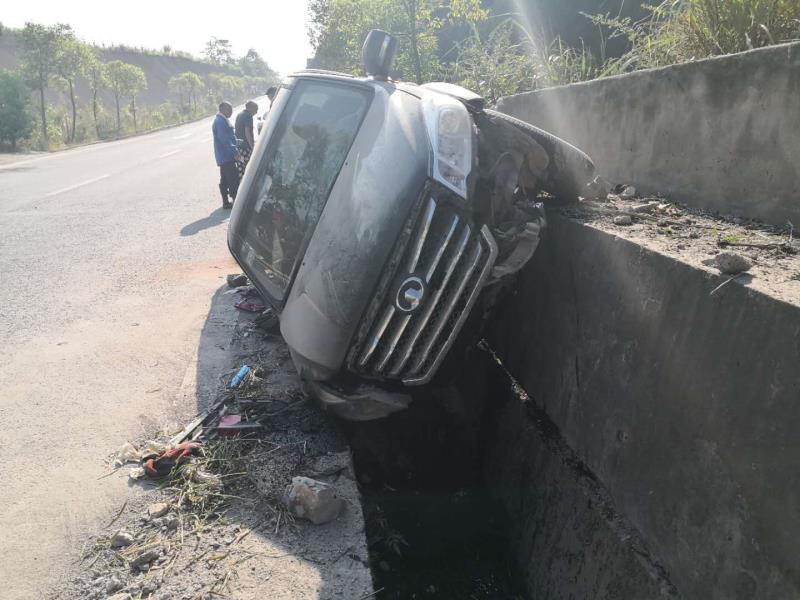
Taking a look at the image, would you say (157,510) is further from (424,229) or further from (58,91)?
(58,91)

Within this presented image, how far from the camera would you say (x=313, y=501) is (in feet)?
7.89

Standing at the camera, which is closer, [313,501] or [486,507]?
[313,501]

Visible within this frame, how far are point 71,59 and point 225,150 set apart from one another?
26421mm

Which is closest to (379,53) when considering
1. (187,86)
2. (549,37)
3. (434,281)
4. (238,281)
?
(434,281)

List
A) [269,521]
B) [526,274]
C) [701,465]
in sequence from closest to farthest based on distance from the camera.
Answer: [701,465], [269,521], [526,274]

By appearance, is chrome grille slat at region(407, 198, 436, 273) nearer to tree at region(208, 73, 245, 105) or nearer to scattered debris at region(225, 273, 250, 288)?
scattered debris at region(225, 273, 250, 288)

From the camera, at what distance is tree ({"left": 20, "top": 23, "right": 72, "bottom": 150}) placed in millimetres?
26203

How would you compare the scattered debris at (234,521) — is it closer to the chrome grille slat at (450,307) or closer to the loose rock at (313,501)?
the loose rock at (313,501)

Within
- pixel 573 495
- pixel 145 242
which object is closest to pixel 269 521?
pixel 573 495

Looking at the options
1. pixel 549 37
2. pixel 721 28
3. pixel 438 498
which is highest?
pixel 549 37

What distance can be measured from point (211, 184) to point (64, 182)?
134 inches

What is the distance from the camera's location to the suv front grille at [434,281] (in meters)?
2.55

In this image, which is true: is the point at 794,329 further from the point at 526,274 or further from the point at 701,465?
the point at 526,274

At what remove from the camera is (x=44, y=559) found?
2297mm
